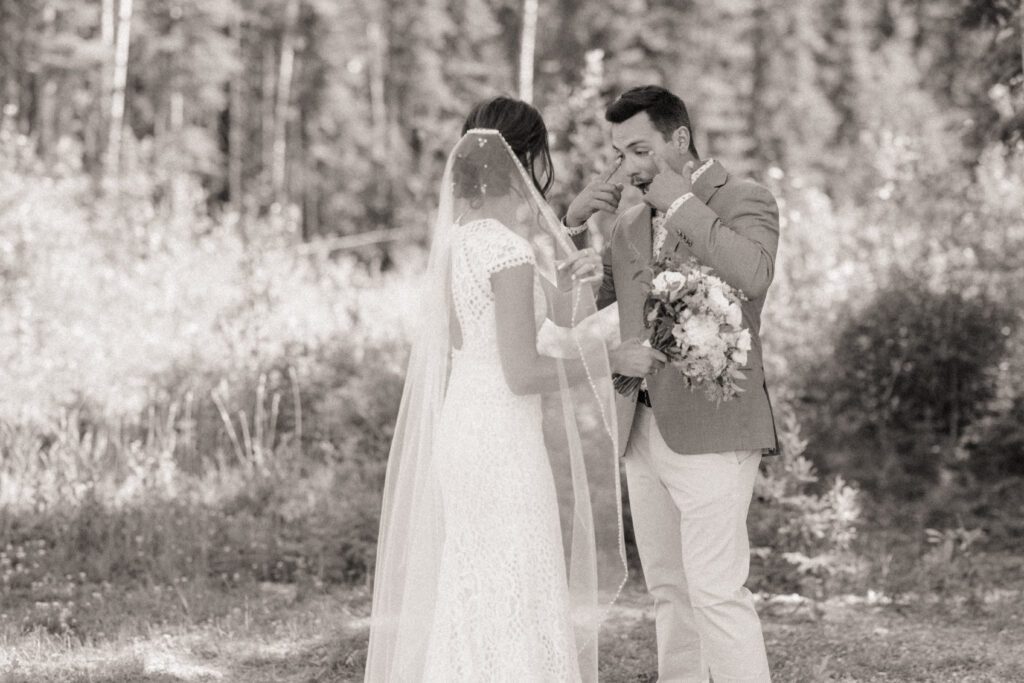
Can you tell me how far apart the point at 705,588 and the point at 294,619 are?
2664 millimetres

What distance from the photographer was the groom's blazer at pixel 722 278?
3.77m

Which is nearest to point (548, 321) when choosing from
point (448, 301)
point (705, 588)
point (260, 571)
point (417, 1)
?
point (448, 301)

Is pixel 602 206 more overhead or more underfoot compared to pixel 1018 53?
more underfoot

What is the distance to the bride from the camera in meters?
3.77

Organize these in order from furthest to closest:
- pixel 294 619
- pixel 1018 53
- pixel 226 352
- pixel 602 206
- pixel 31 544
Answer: pixel 226 352
pixel 1018 53
pixel 31 544
pixel 294 619
pixel 602 206

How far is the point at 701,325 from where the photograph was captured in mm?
3639

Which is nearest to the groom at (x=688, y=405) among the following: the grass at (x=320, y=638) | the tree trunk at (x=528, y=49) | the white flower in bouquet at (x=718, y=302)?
the white flower in bouquet at (x=718, y=302)

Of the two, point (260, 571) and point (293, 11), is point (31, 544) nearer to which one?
point (260, 571)

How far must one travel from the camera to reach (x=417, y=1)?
31453 millimetres

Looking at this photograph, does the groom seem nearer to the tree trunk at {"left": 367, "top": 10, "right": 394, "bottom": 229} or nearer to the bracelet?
the bracelet

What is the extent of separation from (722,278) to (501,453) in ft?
2.83

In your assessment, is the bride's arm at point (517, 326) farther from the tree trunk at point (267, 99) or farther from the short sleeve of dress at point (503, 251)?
the tree trunk at point (267, 99)

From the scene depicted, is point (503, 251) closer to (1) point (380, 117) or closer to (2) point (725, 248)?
(2) point (725, 248)

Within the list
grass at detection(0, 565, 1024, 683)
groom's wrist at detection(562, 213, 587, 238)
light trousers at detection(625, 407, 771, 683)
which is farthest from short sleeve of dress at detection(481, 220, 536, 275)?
grass at detection(0, 565, 1024, 683)
